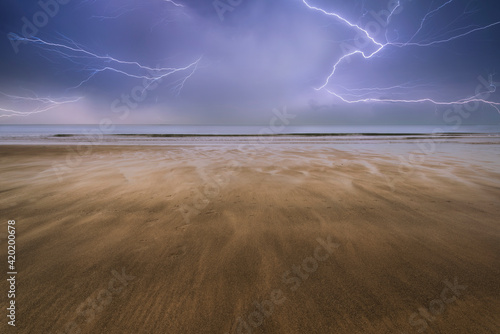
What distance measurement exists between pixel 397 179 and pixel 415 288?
13.1ft

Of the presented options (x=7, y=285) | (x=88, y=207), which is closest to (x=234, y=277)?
(x=7, y=285)

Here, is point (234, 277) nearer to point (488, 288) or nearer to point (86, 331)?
point (86, 331)

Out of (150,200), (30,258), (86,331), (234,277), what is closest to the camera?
(86,331)

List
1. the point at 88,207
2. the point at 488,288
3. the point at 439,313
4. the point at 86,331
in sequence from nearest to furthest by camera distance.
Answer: the point at 86,331 → the point at 439,313 → the point at 488,288 → the point at 88,207

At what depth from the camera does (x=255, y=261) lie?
188 centimetres

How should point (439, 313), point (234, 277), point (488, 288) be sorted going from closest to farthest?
point (439, 313)
point (488, 288)
point (234, 277)

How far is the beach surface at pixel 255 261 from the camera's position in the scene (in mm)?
1305

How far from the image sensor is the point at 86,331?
4.00 feet

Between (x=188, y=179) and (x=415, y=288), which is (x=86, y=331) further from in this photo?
(x=188, y=179)

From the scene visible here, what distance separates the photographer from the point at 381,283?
159cm

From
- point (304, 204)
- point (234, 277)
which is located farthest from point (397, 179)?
point (234, 277)

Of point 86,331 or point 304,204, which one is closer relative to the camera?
point 86,331

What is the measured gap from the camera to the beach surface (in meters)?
1.30

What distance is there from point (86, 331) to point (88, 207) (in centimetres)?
239
